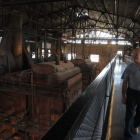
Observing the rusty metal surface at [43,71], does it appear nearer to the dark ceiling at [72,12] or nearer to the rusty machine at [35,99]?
the rusty machine at [35,99]

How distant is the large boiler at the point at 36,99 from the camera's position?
738 cm

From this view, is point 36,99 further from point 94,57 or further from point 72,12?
point 94,57

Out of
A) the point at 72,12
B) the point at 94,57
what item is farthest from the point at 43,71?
the point at 94,57

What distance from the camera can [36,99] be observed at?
8.16 metres

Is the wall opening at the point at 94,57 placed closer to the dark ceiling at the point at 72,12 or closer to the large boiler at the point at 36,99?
the dark ceiling at the point at 72,12

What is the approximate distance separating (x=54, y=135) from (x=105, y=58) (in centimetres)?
2630

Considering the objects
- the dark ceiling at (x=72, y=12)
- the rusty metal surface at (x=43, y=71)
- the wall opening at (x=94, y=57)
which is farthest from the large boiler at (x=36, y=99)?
Result: the wall opening at (x=94, y=57)

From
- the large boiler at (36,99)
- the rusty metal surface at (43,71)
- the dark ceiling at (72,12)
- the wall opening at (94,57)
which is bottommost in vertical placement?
the large boiler at (36,99)

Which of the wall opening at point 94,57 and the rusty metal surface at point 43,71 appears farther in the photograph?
the wall opening at point 94,57

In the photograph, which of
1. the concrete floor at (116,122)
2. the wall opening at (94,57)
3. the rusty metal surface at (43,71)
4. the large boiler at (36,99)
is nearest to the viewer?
the concrete floor at (116,122)

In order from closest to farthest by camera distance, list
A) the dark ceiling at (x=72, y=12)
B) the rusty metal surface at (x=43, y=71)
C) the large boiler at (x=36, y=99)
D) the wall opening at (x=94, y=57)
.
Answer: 1. the large boiler at (x=36, y=99)
2. the rusty metal surface at (x=43, y=71)
3. the dark ceiling at (x=72, y=12)
4. the wall opening at (x=94, y=57)

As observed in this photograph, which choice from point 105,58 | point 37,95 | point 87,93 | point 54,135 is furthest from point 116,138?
point 105,58

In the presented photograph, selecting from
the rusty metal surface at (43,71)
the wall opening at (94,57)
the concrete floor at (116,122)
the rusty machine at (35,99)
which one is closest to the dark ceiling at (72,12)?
the rusty metal surface at (43,71)

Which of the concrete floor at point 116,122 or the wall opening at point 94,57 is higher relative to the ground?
the wall opening at point 94,57
